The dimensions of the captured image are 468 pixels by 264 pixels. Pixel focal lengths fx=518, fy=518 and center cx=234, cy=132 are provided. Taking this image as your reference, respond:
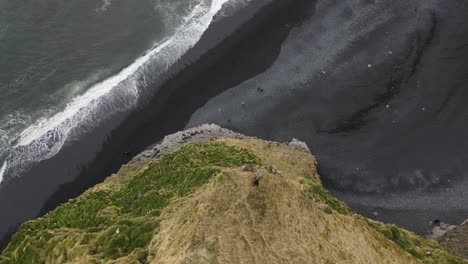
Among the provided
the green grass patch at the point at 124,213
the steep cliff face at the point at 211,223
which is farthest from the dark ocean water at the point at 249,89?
the green grass patch at the point at 124,213

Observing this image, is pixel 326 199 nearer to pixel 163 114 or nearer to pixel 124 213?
pixel 124 213

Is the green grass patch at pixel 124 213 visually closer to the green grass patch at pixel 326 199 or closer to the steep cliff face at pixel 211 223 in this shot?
the steep cliff face at pixel 211 223

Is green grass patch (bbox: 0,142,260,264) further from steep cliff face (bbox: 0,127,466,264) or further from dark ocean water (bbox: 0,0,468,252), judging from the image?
dark ocean water (bbox: 0,0,468,252)

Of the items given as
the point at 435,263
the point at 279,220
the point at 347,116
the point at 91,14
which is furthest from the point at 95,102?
the point at 435,263

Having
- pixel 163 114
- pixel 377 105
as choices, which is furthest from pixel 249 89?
pixel 377 105

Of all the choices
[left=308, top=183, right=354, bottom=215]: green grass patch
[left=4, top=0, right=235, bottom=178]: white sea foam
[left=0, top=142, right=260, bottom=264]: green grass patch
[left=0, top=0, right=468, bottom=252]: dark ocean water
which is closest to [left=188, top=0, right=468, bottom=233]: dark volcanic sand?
[left=0, top=0, right=468, bottom=252]: dark ocean water

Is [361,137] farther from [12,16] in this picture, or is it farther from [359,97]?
[12,16]
